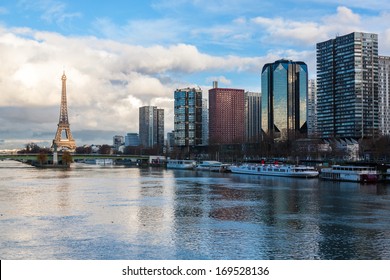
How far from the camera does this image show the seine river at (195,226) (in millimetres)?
20469

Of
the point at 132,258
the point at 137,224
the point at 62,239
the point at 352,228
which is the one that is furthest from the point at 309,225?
the point at 62,239

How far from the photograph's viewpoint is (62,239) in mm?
22578

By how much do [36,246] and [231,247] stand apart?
26.6 feet

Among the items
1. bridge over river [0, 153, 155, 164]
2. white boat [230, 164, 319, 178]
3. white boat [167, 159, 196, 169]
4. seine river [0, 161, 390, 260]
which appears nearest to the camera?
seine river [0, 161, 390, 260]

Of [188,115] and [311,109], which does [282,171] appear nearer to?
[188,115]

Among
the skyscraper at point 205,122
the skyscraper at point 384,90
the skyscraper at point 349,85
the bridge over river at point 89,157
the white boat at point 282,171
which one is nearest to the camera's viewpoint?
the white boat at point 282,171

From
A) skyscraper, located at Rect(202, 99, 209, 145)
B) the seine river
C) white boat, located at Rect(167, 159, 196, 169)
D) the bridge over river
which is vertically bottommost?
the seine river

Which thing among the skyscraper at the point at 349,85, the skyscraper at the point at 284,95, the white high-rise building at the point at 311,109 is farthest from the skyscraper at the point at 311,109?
the skyscraper at the point at 349,85

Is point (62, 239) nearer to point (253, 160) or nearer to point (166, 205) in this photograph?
point (166, 205)

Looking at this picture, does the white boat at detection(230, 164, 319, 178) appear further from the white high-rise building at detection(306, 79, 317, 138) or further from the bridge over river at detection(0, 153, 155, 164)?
the white high-rise building at detection(306, 79, 317, 138)

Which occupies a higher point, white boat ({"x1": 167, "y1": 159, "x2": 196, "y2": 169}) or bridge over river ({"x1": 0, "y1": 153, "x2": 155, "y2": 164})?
bridge over river ({"x1": 0, "y1": 153, "x2": 155, "y2": 164})

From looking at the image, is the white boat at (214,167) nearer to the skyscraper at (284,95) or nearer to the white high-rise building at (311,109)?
the skyscraper at (284,95)

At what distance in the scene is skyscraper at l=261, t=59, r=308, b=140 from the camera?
159 meters

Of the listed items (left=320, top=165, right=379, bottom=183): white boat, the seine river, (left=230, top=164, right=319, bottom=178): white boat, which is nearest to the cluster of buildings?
(left=230, top=164, right=319, bottom=178): white boat
